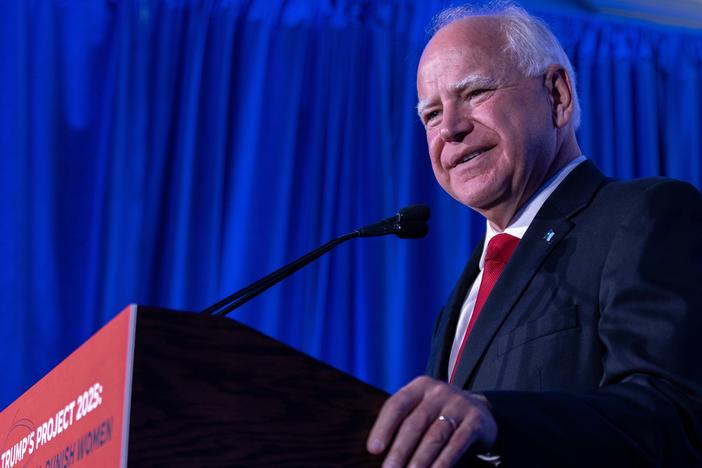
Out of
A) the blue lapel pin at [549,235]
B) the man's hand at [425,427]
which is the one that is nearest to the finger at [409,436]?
the man's hand at [425,427]

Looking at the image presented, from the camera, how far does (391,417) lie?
931mm

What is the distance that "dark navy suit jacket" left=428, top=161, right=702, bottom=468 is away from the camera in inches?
42.5

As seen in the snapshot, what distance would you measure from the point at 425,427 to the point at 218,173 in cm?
236

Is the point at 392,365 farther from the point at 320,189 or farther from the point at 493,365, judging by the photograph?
the point at 493,365

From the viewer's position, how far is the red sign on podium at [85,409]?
0.85 m

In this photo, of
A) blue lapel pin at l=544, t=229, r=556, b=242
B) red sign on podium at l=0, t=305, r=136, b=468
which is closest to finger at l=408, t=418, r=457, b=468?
red sign on podium at l=0, t=305, r=136, b=468

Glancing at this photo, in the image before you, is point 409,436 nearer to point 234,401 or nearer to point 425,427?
point 425,427

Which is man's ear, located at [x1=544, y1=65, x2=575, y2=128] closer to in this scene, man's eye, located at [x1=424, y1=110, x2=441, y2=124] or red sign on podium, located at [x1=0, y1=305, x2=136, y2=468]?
man's eye, located at [x1=424, y1=110, x2=441, y2=124]

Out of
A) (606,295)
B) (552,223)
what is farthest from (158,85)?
(606,295)

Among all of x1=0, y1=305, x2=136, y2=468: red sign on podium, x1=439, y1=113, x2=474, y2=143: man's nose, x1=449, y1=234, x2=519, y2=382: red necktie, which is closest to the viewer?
x1=0, y1=305, x2=136, y2=468: red sign on podium

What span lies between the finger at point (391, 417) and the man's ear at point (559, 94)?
1224 millimetres

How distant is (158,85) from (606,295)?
2.10 meters

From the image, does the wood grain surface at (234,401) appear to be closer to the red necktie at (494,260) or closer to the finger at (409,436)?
the finger at (409,436)

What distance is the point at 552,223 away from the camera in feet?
5.71
